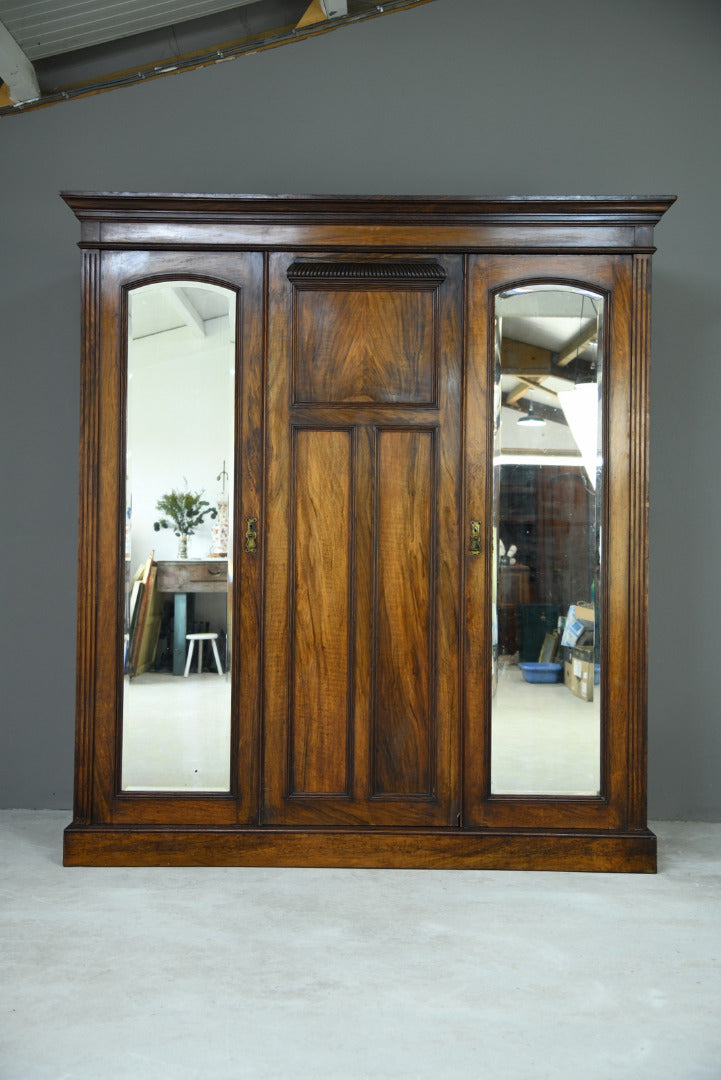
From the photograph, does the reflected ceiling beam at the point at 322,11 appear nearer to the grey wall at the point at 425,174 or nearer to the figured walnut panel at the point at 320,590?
the grey wall at the point at 425,174

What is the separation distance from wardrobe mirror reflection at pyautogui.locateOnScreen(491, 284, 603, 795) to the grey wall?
0.74 m

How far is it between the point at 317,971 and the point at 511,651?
1191 millimetres

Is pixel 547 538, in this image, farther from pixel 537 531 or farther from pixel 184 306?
pixel 184 306

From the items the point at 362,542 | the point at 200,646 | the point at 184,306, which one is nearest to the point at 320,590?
the point at 362,542

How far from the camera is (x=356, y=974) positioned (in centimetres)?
219

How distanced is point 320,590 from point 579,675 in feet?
2.99

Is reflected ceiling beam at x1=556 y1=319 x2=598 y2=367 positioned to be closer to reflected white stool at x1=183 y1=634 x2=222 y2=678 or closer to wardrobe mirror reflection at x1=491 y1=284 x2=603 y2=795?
wardrobe mirror reflection at x1=491 y1=284 x2=603 y2=795

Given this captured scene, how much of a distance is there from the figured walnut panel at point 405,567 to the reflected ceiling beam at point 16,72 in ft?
6.95

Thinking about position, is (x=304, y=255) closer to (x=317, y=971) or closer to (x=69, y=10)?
(x=69, y=10)

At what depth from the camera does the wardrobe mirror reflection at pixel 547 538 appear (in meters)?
2.93

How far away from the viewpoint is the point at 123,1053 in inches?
72.5

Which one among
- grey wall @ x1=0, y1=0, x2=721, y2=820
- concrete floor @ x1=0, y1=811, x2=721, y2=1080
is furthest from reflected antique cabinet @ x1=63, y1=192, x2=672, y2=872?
grey wall @ x1=0, y1=0, x2=721, y2=820

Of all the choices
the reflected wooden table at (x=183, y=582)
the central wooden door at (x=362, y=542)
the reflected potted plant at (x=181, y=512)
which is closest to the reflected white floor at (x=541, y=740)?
the central wooden door at (x=362, y=542)

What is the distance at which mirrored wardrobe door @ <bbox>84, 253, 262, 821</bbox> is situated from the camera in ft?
9.57
